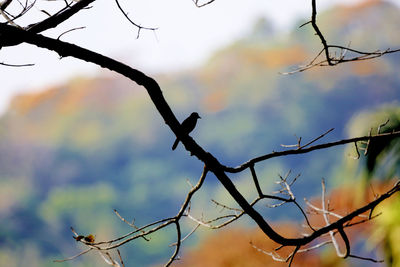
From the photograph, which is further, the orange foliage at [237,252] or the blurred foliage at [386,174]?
the orange foliage at [237,252]

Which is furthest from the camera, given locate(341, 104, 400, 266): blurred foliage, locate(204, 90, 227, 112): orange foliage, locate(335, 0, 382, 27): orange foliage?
locate(335, 0, 382, 27): orange foliage

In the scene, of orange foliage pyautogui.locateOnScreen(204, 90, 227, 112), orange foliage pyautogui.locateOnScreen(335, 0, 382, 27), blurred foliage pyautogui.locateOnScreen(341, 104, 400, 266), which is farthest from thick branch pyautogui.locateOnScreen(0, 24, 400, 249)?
orange foliage pyautogui.locateOnScreen(335, 0, 382, 27)

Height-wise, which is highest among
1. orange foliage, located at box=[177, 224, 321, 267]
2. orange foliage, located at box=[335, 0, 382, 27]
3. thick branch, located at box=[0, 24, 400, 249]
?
orange foliage, located at box=[335, 0, 382, 27]

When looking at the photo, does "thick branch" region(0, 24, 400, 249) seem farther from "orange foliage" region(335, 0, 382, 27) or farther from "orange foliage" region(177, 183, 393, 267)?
"orange foliage" region(335, 0, 382, 27)

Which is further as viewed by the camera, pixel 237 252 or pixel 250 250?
pixel 237 252

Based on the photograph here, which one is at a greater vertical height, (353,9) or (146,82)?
(353,9)

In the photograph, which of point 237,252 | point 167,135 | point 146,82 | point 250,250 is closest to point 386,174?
point 146,82

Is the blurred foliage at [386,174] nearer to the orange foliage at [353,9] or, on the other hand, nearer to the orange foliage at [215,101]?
the orange foliage at [215,101]

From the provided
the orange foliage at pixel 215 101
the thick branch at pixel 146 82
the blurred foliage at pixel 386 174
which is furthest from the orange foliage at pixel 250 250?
the orange foliage at pixel 215 101

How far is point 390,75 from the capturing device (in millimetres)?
25234

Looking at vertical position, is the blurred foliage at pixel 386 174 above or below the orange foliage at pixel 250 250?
below

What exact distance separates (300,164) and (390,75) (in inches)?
353

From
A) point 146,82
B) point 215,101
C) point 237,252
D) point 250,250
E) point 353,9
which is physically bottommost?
point 146,82

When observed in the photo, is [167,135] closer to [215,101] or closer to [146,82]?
[215,101]
